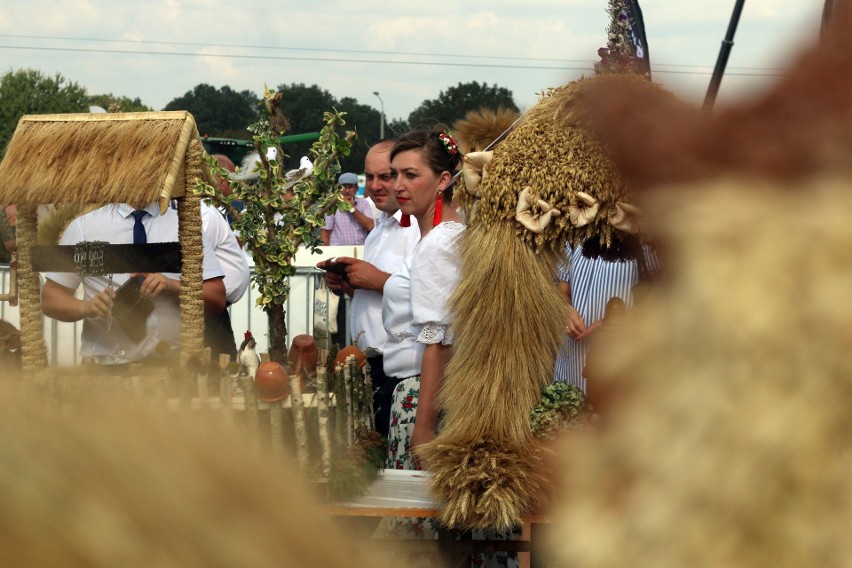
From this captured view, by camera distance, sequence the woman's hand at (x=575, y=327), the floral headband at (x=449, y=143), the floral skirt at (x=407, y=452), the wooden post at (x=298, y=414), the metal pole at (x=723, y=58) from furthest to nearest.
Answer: the floral headband at (x=449, y=143)
the floral skirt at (x=407, y=452)
the wooden post at (x=298, y=414)
the woman's hand at (x=575, y=327)
the metal pole at (x=723, y=58)

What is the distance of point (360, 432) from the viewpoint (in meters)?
3.56

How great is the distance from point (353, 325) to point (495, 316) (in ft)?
6.18

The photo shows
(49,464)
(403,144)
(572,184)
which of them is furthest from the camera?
(403,144)

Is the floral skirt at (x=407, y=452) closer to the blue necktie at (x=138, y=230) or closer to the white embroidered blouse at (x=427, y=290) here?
the white embroidered blouse at (x=427, y=290)

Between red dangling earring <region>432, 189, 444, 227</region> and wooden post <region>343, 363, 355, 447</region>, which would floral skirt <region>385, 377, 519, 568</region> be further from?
red dangling earring <region>432, 189, 444, 227</region>

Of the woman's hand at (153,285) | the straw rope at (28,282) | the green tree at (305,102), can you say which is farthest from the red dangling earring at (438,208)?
the green tree at (305,102)

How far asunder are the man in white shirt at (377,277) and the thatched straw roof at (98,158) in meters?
0.92

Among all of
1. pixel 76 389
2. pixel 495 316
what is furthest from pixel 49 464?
pixel 495 316

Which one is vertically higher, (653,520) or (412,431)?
(653,520)

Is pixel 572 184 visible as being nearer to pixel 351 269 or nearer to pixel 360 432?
pixel 360 432

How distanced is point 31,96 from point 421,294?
43.8m

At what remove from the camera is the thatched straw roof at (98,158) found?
3.40m

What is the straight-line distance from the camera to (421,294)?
10.8 ft

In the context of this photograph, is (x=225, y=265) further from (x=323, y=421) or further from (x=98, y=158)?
(x=323, y=421)
